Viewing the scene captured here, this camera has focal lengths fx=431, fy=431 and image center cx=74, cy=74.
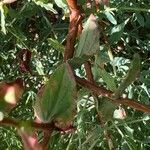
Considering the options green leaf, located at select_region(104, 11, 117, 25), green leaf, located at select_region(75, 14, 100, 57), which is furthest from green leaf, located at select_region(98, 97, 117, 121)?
green leaf, located at select_region(104, 11, 117, 25)

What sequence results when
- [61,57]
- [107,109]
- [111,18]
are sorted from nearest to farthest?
[107,109]
[111,18]
[61,57]

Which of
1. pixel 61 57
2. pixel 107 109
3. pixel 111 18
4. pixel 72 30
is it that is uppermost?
pixel 72 30

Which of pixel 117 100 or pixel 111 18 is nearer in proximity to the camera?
pixel 117 100

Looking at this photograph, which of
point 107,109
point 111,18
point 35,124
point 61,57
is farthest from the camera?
point 61,57

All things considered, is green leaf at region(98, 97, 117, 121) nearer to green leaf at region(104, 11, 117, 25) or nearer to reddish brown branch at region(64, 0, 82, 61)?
reddish brown branch at region(64, 0, 82, 61)

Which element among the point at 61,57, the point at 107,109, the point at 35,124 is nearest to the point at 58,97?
the point at 35,124

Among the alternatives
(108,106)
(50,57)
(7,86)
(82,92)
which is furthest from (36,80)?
(7,86)

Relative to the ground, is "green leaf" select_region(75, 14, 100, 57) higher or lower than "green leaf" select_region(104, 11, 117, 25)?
higher

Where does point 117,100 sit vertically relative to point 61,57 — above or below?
above

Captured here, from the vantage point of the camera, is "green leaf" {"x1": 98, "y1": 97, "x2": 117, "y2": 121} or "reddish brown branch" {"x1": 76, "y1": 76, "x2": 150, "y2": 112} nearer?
"reddish brown branch" {"x1": 76, "y1": 76, "x2": 150, "y2": 112}

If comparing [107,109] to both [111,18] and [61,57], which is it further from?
[61,57]
